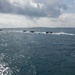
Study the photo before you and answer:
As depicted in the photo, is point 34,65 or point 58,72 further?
point 34,65

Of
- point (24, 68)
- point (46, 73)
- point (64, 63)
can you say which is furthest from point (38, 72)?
point (64, 63)

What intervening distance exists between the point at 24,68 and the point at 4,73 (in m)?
9.59

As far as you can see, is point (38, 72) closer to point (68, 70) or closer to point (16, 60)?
Answer: point (68, 70)

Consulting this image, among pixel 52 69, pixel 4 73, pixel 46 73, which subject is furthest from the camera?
pixel 52 69

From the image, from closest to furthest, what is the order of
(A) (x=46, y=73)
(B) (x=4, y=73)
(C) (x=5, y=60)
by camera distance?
(B) (x=4, y=73)
(A) (x=46, y=73)
(C) (x=5, y=60)

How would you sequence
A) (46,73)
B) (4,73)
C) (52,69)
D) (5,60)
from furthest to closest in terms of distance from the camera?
(5,60)
(52,69)
(46,73)
(4,73)

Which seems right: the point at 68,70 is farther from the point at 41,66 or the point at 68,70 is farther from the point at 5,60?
the point at 5,60

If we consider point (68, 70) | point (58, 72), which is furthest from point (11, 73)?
point (68, 70)

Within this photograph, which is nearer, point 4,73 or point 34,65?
point 4,73

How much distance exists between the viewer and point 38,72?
56.7 metres

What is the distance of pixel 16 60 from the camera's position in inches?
2808

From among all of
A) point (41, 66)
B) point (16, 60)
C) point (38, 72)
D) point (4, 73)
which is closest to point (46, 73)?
point (38, 72)

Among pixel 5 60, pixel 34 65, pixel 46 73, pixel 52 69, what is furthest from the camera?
pixel 5 60

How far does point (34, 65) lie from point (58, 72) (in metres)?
11.3
